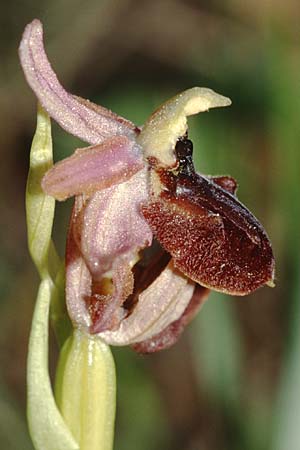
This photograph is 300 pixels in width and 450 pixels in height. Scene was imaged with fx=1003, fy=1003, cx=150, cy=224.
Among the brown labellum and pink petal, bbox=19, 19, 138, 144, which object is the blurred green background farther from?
pink petal, bbox=19, 19, 138, 144

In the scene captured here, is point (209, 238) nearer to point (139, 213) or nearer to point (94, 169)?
point (139, 213)

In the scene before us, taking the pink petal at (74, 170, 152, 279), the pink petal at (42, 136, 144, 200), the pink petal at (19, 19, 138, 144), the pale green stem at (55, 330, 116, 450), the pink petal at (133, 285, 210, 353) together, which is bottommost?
the pale green stem at (55, 330, 116, 450)

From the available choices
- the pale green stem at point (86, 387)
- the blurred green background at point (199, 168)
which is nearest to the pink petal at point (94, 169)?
the pale green stem at point (86, 387)

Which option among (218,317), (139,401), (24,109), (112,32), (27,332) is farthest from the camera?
(112,32)

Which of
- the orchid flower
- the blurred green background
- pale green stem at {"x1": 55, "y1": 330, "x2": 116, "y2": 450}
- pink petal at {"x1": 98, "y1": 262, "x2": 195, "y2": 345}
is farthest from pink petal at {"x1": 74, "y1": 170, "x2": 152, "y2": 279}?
the blurred green background

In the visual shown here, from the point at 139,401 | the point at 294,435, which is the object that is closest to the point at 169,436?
the point at 139,401

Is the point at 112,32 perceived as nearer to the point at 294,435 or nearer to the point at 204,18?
the point at 204,18

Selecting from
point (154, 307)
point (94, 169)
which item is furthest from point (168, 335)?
point (94, 169)
